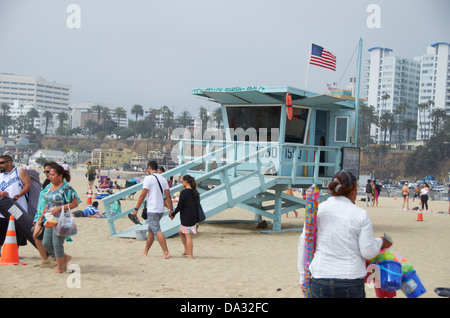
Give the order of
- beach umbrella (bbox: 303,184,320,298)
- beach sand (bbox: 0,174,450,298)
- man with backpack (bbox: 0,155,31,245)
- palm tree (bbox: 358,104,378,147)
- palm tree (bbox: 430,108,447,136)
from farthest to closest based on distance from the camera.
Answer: palm tree (bbox: 358,104,378,147) < palm tree (bbox: 430,108,447,136) < man with backpack (bbox: 0,155,31,245) < beach sand (bbox: 0,174,450,298) < beach umbrella (bbox: 303,184,320,298)

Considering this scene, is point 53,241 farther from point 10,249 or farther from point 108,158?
point 108,158

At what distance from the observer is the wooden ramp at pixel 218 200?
12203 millimetres

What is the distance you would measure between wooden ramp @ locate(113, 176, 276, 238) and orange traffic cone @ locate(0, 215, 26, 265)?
3.99 metres

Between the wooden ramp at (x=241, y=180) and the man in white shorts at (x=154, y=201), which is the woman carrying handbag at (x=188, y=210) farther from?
the wooden ramp at (x=241, y=180)

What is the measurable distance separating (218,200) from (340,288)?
9681 millimetres

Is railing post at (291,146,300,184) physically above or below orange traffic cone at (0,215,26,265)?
above

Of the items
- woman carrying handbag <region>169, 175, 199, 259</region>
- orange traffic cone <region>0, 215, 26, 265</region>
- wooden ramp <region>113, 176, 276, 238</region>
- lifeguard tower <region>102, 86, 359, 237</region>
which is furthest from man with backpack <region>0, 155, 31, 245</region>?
lifeguard tower <region>102, 86, 359, 237</region>

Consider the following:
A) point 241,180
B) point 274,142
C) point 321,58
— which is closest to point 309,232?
point 241,180

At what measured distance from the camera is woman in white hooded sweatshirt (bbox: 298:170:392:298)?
13.0 ft

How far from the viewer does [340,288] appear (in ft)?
13.0

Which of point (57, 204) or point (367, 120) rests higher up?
A: point (367, 120)

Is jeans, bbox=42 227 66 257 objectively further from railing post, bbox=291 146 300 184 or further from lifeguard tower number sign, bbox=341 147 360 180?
lifeguard tower number sign, bbox=341 147 360 180

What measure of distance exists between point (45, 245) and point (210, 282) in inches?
98.1
